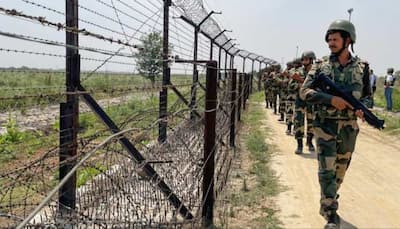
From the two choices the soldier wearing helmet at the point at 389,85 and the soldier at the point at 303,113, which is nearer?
the soldier at the point at 303,113

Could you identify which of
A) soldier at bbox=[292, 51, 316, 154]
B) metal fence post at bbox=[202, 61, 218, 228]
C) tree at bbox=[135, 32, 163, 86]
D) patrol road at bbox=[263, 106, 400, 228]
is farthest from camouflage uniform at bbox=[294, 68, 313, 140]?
metal fence post at bbox=[202, 61, 218, 228]

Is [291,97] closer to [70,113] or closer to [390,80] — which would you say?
[70,113]

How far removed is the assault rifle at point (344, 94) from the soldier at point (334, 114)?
5 centimetres

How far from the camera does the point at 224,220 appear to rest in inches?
171

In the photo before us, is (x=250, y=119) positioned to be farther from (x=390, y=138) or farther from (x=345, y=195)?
(x=345, y=195)

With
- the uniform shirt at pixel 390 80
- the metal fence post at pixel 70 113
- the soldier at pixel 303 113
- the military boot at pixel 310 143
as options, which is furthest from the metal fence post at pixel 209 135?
the uniform shirt at pixel 390 80

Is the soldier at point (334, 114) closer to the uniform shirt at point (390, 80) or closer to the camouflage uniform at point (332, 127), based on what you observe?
the camouflage uniform at point (332, 127)

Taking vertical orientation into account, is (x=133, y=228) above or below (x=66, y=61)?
below

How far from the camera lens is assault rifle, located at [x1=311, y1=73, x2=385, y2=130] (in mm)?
4012

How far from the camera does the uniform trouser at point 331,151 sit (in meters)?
4.12

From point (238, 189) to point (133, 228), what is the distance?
2550mm

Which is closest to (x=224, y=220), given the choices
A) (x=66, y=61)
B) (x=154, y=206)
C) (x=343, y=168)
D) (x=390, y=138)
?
(x=154, y=206)

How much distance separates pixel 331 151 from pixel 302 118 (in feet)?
14.0

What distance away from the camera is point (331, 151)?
4.14 metres
